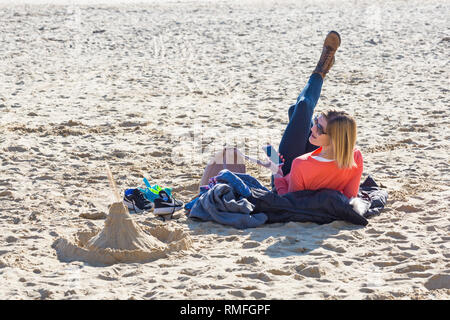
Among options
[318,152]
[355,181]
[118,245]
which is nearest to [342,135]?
[318,152]

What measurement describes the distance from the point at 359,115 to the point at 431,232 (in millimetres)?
4230

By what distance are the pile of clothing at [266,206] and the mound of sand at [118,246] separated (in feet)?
1.87

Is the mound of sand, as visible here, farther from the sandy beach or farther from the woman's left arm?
the woman's left arm

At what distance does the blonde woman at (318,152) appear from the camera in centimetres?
520

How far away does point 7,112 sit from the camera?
365 inches

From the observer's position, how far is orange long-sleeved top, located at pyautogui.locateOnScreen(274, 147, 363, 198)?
532cm

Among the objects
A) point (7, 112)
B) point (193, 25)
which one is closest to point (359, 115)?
point (7, 112)

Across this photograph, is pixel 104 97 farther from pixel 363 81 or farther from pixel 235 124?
pixel 363 81

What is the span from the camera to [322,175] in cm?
536
